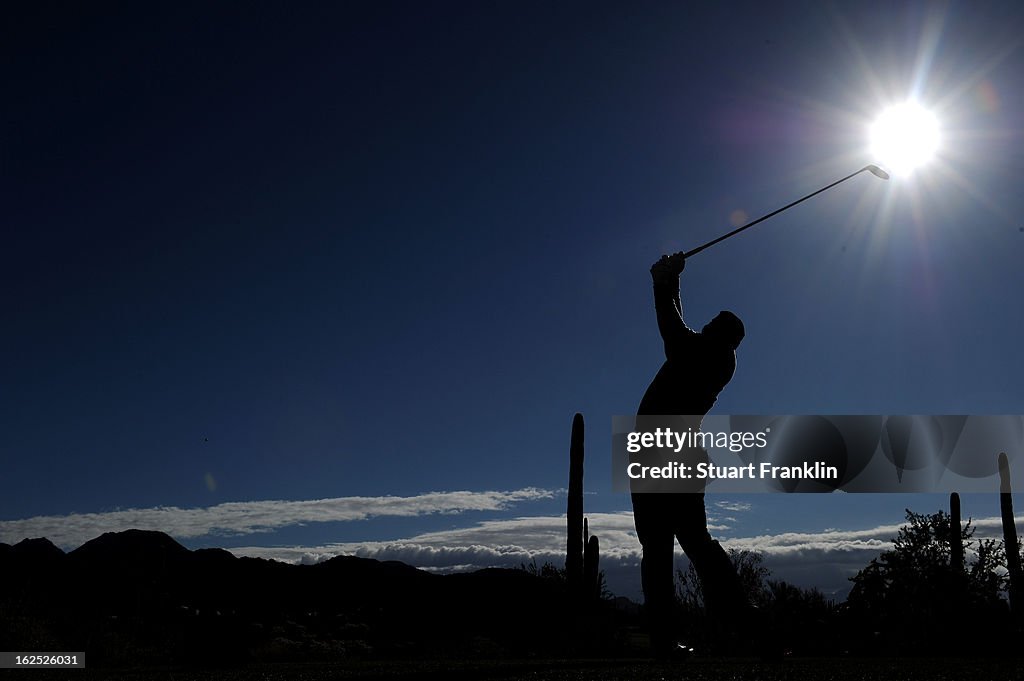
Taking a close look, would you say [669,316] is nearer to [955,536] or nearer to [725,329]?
[725,329]

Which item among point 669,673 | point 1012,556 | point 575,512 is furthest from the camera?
point 1012,556

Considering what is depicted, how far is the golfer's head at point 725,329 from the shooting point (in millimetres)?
5328

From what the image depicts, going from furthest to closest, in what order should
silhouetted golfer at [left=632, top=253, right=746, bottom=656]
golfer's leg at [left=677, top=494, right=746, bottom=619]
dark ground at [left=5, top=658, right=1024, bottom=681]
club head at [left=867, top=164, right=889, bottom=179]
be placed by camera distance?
club head at [left=867, top=164, right=889, bottom=179] < silhouetted golfer at [left=632, top=253, right=746, bottom=656] < golfer's leg at [left=677, top=494, right=746, bottom=619] < dark ground at [left=5, top=658, right=1024, bottom=681]

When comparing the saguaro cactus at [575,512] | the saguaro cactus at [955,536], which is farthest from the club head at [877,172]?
the saguaro cactus at [955,536]

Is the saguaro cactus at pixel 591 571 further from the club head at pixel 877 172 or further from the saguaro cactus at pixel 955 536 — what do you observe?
the club head at pixel 877 172

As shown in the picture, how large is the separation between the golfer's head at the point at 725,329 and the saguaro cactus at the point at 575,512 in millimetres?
13279

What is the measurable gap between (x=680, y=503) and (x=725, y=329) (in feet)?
3.77

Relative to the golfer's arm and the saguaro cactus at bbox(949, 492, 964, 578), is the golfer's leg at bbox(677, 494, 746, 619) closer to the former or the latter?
the golfer's arm

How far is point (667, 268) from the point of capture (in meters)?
5.42

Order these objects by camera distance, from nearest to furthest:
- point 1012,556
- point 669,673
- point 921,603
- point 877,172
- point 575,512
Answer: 1. point 669,673
2. point 877,172
3. point 921,603
4. point 575,512
5. point 1012,556

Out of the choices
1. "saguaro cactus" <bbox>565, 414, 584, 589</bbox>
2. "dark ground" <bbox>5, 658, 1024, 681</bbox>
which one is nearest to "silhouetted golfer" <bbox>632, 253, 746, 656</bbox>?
"dark ground" <bbox>5, 658, 1024, 681</bbox>

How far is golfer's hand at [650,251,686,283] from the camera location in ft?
17.7

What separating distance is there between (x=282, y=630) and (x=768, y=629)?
59.8 ft

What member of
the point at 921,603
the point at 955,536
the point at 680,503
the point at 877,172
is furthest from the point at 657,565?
the point at 955,536
